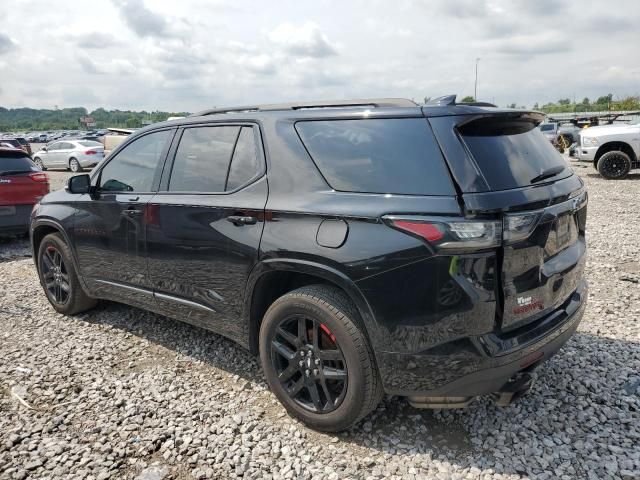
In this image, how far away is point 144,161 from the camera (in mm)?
3793

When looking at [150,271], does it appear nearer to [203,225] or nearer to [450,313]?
[203,225]

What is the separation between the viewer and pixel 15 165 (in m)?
7.62

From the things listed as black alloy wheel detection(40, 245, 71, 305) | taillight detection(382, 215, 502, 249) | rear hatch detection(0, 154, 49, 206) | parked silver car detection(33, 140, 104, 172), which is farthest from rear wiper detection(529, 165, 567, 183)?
parked silver car detection(33, 140, 104, 172)

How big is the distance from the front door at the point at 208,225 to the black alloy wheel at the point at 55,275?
1.50 metres

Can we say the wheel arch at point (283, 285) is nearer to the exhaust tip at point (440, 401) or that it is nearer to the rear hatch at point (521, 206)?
the exhaust tip at point (440, 401)

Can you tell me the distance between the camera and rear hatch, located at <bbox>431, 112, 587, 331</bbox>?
224 cm

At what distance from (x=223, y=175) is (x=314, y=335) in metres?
1.24

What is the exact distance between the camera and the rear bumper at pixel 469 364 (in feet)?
7.45

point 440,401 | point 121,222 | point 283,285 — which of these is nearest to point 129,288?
point 121,222

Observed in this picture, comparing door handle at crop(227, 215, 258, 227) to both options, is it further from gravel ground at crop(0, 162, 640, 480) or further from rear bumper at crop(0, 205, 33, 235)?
rear bumper at crop(0, 205, 33, 235)

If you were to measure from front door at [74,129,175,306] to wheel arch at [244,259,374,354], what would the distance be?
107 centimetres

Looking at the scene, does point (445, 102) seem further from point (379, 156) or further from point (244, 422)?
point (244, 422)

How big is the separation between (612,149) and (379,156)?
Result: 13.3 meters

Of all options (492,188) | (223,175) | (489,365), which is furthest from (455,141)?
(223,175)
